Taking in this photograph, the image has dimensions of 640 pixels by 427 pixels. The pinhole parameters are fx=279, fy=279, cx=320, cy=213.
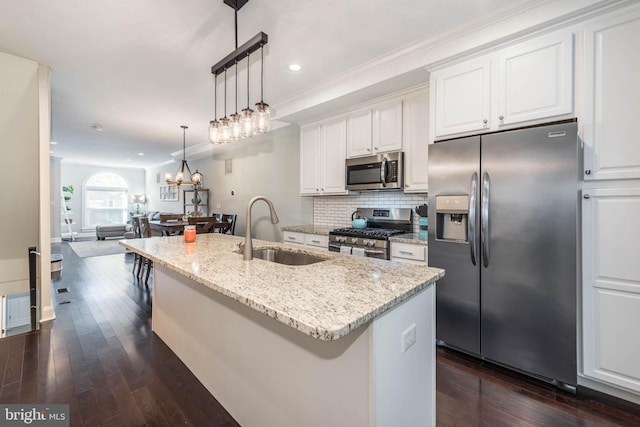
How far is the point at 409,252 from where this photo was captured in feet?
8.58

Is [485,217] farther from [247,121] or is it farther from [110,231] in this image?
[110,231]

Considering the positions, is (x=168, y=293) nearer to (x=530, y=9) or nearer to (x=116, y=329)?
(x=116, y=329)

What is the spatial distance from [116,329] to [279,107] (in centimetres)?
318

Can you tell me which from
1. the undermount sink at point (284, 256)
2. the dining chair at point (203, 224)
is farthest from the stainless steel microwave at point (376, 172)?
the dining chair at point (203, 224)

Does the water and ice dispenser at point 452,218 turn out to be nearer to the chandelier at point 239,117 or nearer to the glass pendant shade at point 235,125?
the chandelier at point 239,117

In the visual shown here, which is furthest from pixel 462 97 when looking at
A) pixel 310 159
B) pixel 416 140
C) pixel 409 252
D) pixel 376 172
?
pixel 310 159

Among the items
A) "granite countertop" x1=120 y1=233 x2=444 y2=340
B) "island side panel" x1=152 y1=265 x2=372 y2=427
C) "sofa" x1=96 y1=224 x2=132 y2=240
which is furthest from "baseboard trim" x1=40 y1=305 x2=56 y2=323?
"sofa" x1=96 y1=224 x2=132 y2=240

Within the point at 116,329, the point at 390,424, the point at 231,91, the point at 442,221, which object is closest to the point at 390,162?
the point at 442,221

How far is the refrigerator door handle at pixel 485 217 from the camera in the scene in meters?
2.02

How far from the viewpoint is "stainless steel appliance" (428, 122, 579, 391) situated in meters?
1.76

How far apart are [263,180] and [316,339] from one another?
4502 millimetres

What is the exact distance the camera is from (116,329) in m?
2.74

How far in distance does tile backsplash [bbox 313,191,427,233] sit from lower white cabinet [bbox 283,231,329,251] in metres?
0.53

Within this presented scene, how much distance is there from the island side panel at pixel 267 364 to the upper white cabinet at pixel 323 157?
212 centimetres
